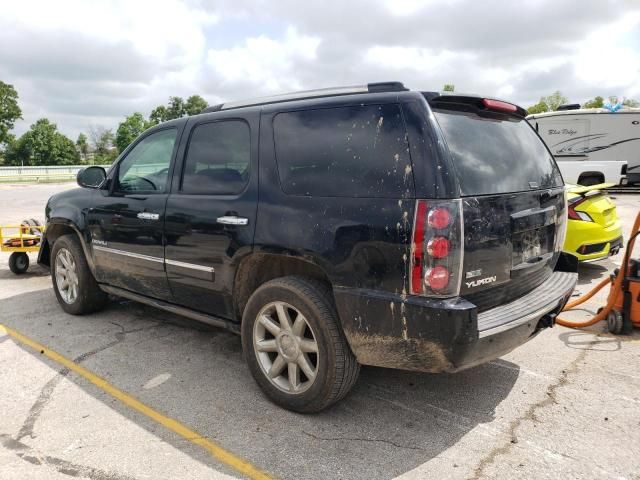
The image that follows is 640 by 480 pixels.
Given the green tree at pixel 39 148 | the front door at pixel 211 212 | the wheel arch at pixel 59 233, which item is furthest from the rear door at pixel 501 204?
the green tree at pixel 39 148

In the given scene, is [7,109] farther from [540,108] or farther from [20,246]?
[20,246]

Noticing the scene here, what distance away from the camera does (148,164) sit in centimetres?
436

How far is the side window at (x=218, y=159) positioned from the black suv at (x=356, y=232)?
12 mm

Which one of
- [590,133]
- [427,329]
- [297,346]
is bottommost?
[297,346]

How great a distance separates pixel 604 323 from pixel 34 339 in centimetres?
526

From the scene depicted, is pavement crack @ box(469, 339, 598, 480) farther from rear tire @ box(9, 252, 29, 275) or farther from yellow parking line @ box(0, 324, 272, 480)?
rear tire @ box(9, 252, 29, 275)

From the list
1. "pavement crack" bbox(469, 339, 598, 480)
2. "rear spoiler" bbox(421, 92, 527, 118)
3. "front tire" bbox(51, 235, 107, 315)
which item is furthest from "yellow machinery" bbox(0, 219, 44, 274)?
"pavement crack" bbox(469, 339, 598, 480)

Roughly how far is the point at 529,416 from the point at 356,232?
1.60 metres

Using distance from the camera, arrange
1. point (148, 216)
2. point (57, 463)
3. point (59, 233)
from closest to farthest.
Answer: point (57, 463)
point (148, 216)
point (59, 233)

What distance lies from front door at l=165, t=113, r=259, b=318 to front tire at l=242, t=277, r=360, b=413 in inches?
14.5

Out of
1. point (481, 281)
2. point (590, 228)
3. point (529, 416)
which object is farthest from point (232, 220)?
point (590, 228)

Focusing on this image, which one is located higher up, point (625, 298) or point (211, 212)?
point (211, 212)

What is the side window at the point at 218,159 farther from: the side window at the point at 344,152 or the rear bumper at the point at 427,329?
the rear bumper at the point at 427,329

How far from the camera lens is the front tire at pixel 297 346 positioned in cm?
293
